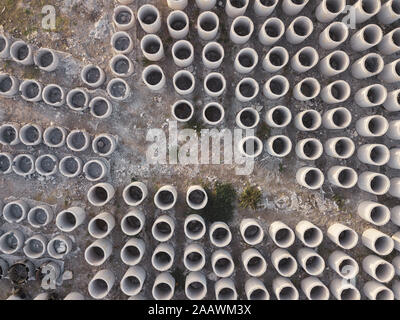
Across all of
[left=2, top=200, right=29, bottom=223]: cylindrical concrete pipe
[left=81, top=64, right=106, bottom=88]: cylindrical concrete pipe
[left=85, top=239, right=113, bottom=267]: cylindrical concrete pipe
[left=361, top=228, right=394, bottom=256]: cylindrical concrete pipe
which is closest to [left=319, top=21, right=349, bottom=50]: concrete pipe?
[left=361, top=228, right=394, bottom=256]: cylindrical concrete pipe

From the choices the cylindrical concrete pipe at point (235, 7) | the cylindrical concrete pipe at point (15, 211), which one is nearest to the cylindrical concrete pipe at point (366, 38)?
the cylindrical concrete pipe at point (235, 7)

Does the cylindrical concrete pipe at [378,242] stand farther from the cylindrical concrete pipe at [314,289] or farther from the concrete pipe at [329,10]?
the concrete pipe at [329,10]

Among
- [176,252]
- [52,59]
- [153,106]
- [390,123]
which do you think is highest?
[52,59]

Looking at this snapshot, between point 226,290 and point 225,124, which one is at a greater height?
point 225,124

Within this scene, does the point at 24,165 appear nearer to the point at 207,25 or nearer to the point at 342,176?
the point at 207,25
